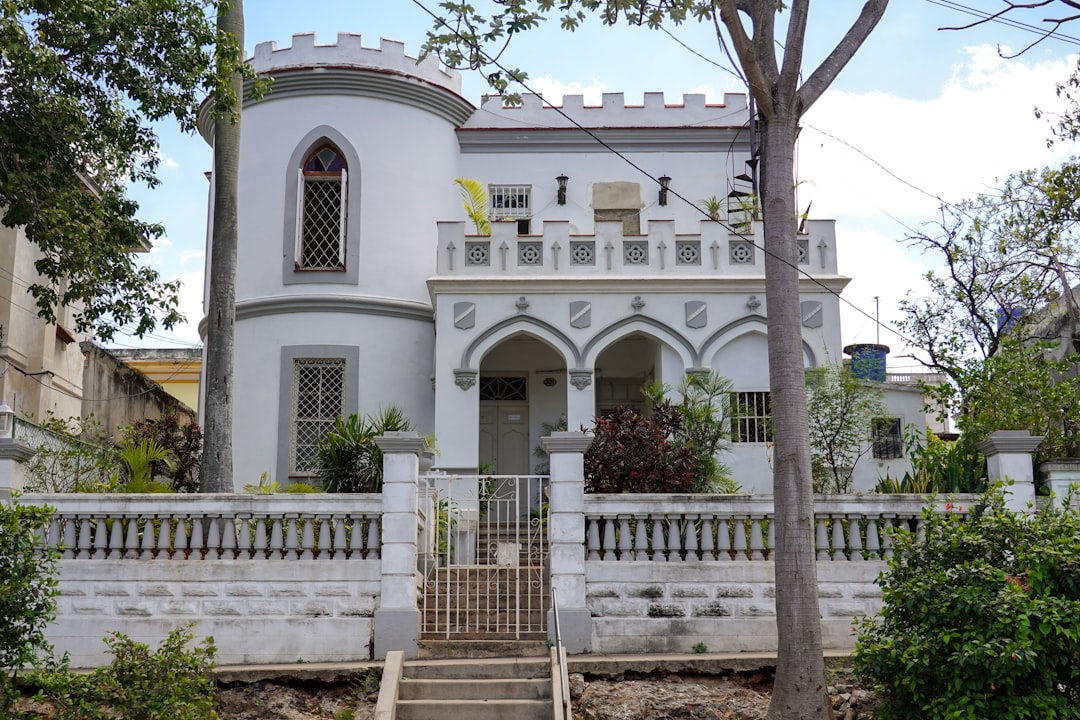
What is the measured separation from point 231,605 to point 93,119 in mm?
5971

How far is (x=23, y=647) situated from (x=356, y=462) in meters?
6.15

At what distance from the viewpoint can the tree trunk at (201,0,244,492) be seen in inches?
558

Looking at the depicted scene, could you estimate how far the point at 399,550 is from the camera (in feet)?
38.6

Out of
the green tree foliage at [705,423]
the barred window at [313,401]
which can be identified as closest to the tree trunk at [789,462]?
the green tree foliage at [705,423]

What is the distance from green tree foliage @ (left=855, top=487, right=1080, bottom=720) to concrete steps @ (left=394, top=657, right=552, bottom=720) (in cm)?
306

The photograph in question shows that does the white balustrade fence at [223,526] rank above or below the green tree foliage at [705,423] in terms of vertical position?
below

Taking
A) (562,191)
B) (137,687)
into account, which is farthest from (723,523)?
(562,191)

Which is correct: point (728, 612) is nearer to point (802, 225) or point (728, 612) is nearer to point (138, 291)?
point (138, 291)

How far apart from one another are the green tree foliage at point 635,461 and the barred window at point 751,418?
409 centimetres

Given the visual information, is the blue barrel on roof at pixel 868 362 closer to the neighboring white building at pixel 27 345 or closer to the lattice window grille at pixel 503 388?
the lattice window grille at pixel 503 388

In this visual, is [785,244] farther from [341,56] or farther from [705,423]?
[341,56]

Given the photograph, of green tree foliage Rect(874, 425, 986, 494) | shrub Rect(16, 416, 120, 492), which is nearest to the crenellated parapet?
green tree foliage Rect(874, 425, 986, 494)

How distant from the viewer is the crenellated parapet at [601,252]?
19344mm

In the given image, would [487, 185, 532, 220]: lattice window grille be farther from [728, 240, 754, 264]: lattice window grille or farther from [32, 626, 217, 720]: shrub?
[32, 626, 217, 720]: shrub
